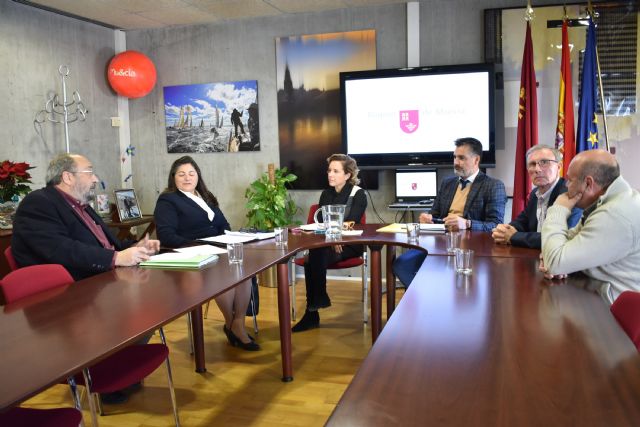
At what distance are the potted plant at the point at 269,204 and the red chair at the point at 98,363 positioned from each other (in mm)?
2676

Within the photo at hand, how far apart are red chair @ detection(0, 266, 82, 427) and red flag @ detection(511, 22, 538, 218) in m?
3.51

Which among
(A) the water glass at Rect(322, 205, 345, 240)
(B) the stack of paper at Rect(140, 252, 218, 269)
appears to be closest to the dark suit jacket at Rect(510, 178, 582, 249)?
(A) the water glass at Rect(322, 205, 345, 240)

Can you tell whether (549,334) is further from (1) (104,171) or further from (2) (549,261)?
(1) (104,171)

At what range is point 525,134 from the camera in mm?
4430

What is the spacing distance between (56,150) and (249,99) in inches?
74.3

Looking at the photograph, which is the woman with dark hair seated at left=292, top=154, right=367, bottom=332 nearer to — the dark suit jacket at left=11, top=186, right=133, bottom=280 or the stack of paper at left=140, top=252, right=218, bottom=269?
the stack of paper at left=140, top=252, right=218, bottom=269

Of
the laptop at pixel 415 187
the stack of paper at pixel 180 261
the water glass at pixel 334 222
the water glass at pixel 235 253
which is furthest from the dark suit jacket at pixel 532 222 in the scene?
the laptop at pixel 415 187

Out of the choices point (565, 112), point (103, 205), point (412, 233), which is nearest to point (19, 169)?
point (103, 205)

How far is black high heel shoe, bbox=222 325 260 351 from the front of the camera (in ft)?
11.4

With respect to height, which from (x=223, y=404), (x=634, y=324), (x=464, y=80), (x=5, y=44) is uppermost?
(x=5, y=44)

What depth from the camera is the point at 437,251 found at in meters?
2.61

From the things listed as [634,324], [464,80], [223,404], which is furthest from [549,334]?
[464,80]

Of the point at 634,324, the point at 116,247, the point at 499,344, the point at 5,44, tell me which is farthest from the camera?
the point at 5,44

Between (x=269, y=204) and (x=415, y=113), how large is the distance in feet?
5.17
